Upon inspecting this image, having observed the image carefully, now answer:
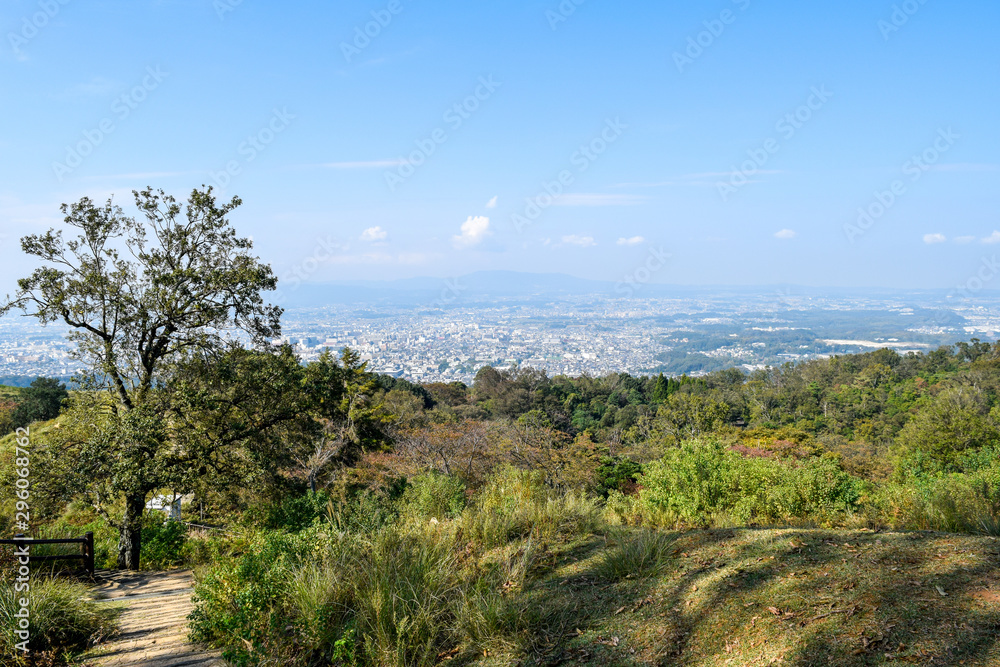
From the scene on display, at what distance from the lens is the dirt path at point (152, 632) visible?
421cm

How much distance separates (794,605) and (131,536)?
9.93m

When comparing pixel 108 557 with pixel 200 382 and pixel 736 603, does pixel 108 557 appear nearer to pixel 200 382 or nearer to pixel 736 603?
pixel 200 382

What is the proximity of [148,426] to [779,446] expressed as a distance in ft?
79.3

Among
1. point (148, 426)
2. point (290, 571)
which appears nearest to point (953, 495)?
point (290, 571)

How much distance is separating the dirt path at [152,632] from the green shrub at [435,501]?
2.50m

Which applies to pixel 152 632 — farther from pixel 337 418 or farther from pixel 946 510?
pixel 337 418

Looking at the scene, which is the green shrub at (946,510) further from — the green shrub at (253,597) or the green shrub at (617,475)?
the green shrub at (617,475)

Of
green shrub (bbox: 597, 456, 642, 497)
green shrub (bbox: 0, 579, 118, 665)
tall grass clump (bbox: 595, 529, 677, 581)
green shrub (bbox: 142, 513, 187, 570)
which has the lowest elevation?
green shrub (bbox: 597, 456, 642, 497)

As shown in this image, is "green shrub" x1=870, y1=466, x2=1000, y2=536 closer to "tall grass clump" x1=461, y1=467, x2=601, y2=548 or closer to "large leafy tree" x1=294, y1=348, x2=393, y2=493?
"tall grass clump" x1=461, y1=467, x2=601, y2=548

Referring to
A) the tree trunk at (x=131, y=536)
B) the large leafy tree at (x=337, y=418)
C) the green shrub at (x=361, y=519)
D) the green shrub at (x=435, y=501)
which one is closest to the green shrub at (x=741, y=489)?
the green shrub at (x=435, y=501)

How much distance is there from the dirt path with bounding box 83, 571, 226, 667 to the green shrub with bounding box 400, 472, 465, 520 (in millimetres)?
2503

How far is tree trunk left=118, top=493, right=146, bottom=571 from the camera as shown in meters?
8.94

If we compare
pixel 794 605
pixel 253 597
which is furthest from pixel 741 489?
pixel 253 597

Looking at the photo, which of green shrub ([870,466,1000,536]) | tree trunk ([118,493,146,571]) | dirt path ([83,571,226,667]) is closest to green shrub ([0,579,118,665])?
dirt path ([83,571,226,667])
